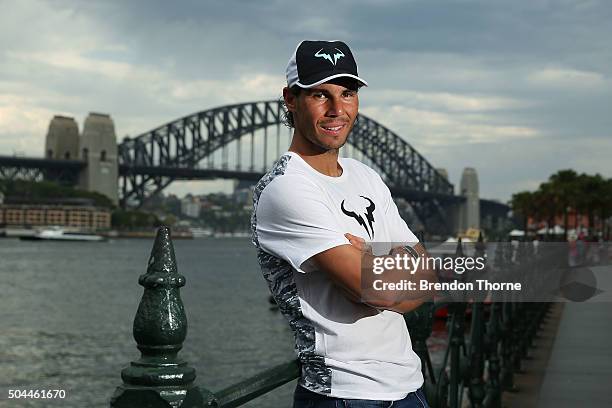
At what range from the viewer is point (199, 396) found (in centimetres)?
207

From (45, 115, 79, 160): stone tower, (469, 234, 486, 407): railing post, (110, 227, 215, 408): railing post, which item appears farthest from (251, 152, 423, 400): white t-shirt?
(45, 115, 79, 160): stone tower

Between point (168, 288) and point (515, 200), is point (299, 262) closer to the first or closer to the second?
point (168, 288)

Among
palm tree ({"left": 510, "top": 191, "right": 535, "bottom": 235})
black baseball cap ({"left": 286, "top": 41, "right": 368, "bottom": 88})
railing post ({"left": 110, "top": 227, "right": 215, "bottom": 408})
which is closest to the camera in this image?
railing post ({"left": 110, "top": 227, "right": 215, "bottom": 408})

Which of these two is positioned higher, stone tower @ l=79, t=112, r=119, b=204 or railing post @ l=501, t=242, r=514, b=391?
stone tower @ l=79, t=112, r=119, b=204

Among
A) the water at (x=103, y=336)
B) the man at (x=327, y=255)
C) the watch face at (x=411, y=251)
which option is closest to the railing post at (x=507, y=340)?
the watch face at (x=411, y=251)

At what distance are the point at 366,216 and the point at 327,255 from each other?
314mm

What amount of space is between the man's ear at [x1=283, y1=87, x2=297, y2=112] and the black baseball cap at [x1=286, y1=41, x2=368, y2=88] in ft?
0.15

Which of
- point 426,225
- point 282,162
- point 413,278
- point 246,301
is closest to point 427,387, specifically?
point 413,278

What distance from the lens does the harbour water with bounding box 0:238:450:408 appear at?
65.4 ft

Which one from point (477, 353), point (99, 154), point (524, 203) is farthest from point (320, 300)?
point (99, 154)

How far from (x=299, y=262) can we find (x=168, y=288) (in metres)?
0.42

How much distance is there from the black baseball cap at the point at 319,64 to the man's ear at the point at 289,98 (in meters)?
0.05

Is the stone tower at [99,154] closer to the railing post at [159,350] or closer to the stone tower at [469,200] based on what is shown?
the stone tower at [469,200]

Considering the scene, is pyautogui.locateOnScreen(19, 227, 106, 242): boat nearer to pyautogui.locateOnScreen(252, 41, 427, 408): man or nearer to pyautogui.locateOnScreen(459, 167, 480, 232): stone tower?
pyautogui.locateOnScreen(459, 167, 480, 232): stone tower
